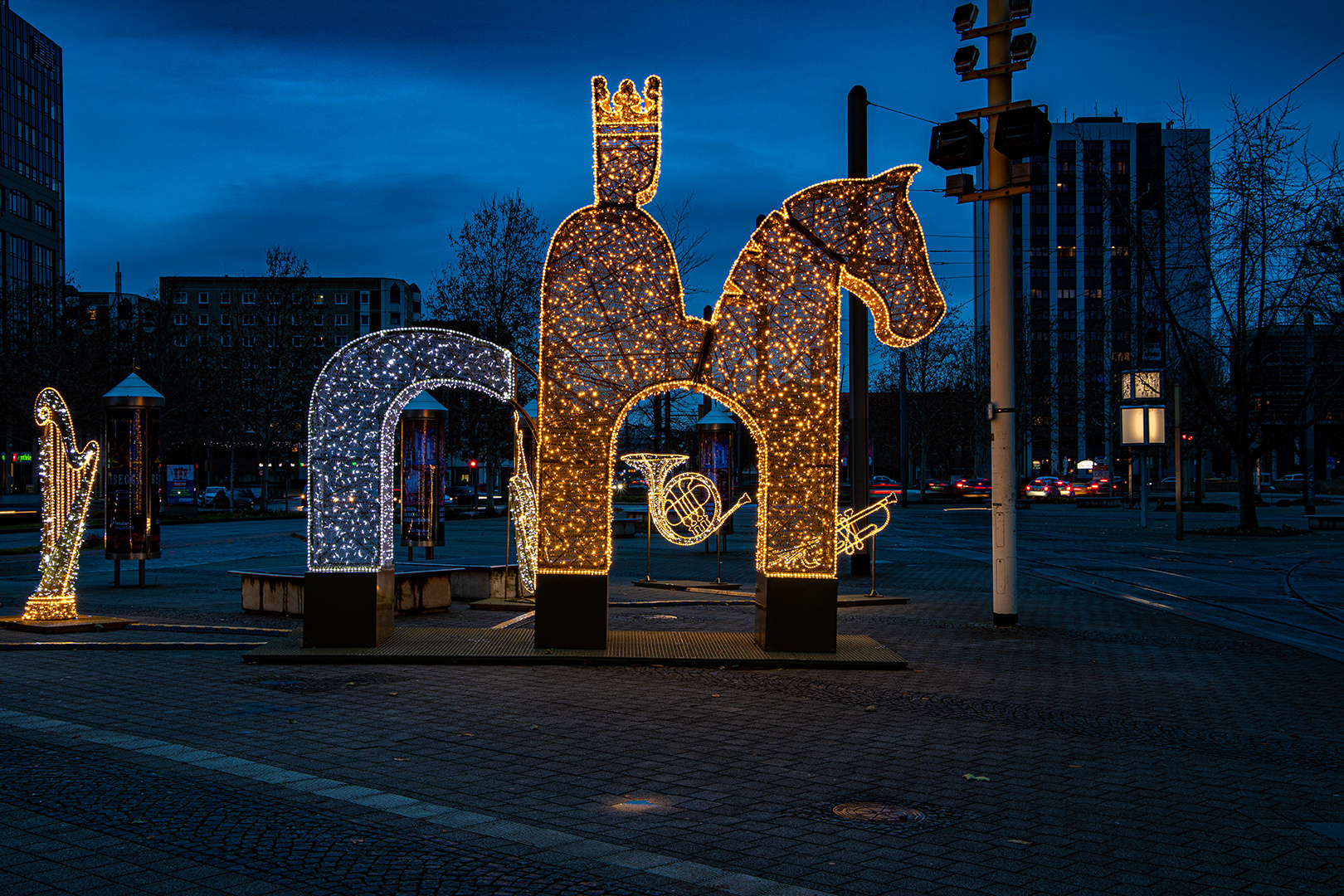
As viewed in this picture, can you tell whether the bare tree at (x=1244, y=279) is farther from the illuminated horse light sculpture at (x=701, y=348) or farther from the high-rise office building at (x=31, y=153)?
the high-rise office building at (x=31, y=153)

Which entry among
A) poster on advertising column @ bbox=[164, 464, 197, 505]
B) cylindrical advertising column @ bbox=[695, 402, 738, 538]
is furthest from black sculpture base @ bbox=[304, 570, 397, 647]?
poster on advertising column @ bbox=[164, 464, 197, 505]

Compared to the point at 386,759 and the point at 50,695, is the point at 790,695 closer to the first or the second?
the point at 386,759

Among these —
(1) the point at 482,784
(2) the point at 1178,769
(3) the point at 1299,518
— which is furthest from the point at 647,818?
(3) the point at 1299,518

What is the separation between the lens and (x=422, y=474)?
24344 mm

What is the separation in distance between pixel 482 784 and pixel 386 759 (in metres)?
0.84

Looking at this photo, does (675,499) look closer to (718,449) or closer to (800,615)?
(800,615)

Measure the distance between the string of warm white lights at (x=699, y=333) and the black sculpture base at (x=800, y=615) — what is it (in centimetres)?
15

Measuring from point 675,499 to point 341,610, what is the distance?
766 cm

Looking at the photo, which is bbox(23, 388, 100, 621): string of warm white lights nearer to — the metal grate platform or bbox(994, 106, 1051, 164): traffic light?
the metal grate platform

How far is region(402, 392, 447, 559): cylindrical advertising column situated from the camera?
2330cm

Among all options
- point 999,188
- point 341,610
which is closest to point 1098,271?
point 999,188

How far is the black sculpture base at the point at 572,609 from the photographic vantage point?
10.1 meters

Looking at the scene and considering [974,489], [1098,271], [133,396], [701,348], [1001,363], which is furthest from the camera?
[1098,271]

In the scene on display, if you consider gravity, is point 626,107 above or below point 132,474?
above
